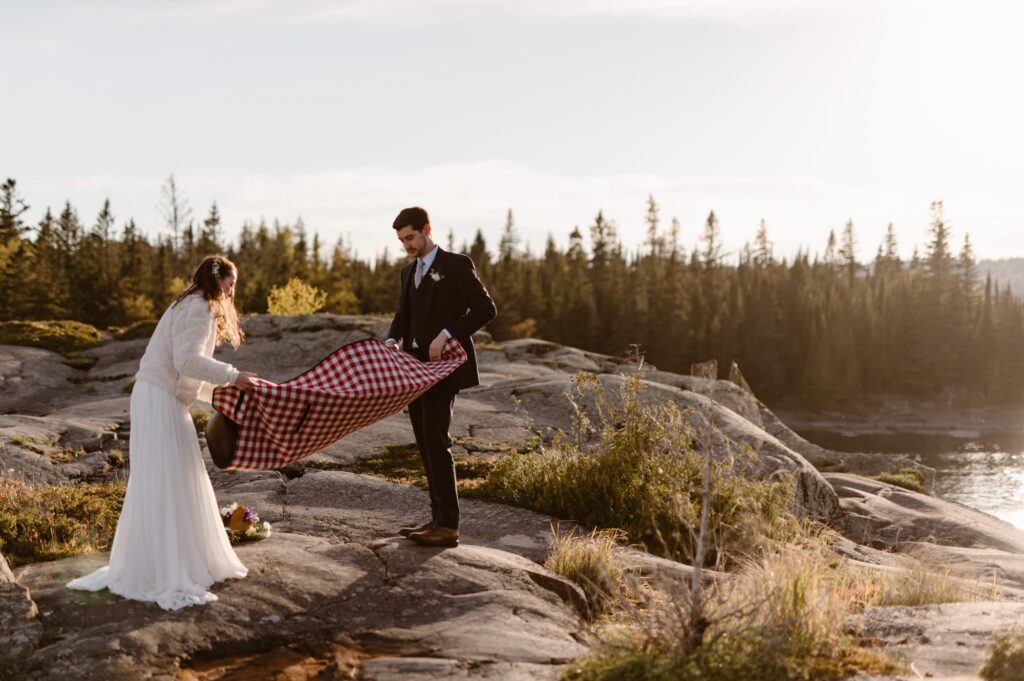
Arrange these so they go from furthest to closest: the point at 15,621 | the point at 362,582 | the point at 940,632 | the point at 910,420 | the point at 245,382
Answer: the point at 910,420, the point at 362,582, the point at 245,382, the point at 940,632, the point at 15,621

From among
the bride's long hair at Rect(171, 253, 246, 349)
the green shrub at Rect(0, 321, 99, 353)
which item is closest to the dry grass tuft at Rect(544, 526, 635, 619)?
the bride's long hair at Rect(171, 253, 246, 349)

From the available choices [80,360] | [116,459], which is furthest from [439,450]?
[80,360]

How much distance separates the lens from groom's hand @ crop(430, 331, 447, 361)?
23.9 ft

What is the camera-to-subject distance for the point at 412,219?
726 centimetres

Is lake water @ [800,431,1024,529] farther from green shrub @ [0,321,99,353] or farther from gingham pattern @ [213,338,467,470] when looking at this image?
green shrub @ [0,321,99,353]

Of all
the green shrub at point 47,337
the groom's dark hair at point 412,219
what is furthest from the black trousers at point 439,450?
the green shrub at point 47,337

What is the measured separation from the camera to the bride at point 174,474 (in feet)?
20.0

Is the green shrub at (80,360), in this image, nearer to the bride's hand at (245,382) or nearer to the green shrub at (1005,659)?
the bride's hand at (245,382)

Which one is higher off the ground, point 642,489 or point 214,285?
point 214,285

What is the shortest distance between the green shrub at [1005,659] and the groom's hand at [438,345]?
4.25 metres

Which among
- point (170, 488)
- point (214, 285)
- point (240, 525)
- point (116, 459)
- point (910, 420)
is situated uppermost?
point (214, 285)

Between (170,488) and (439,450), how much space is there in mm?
2125

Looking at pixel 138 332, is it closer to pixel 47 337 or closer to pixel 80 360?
pixel 47 337

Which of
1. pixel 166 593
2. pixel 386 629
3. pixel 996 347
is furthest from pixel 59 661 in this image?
pixel 996 347
